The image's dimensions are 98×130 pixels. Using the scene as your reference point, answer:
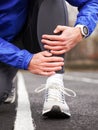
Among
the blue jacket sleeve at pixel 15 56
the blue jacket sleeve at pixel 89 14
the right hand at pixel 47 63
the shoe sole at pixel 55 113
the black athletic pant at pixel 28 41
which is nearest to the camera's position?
the right hand at pixel 47 63

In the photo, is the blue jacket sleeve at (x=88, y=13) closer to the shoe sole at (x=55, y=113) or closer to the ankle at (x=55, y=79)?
the ankle at (x=55, y=79)

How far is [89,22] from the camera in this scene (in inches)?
121

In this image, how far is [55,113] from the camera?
10.7 ft

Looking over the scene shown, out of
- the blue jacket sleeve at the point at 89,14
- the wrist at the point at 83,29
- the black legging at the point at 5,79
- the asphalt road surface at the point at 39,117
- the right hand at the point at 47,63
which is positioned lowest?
the asphalt road surface at the point at 39,117

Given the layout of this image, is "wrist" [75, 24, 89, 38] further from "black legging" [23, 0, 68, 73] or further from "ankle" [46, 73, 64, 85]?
"ankle" [46, 73, 64, 85]

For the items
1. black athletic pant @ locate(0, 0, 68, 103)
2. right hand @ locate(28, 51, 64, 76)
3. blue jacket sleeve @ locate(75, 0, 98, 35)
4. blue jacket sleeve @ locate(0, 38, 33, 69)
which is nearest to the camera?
right hand @ locate(28, 51, 64, 76)

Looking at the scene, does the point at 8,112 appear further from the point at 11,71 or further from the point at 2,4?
the point at 2,4

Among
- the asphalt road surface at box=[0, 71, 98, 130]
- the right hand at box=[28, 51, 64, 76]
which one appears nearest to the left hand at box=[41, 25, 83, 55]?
the right hand at box=[28, 51, 64, 76]

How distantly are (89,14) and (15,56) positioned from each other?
0.51 metres

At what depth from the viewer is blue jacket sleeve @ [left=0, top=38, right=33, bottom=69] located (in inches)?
114

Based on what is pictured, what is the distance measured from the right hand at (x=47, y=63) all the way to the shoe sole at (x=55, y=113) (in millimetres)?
471

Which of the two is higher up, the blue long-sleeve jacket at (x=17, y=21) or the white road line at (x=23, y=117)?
the blue long-sleeve jacket at (x=17, y=21)

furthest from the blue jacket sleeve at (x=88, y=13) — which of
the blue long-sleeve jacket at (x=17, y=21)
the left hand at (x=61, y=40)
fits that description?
the left hand at (x=61, y=40)

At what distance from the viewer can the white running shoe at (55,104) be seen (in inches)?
128
